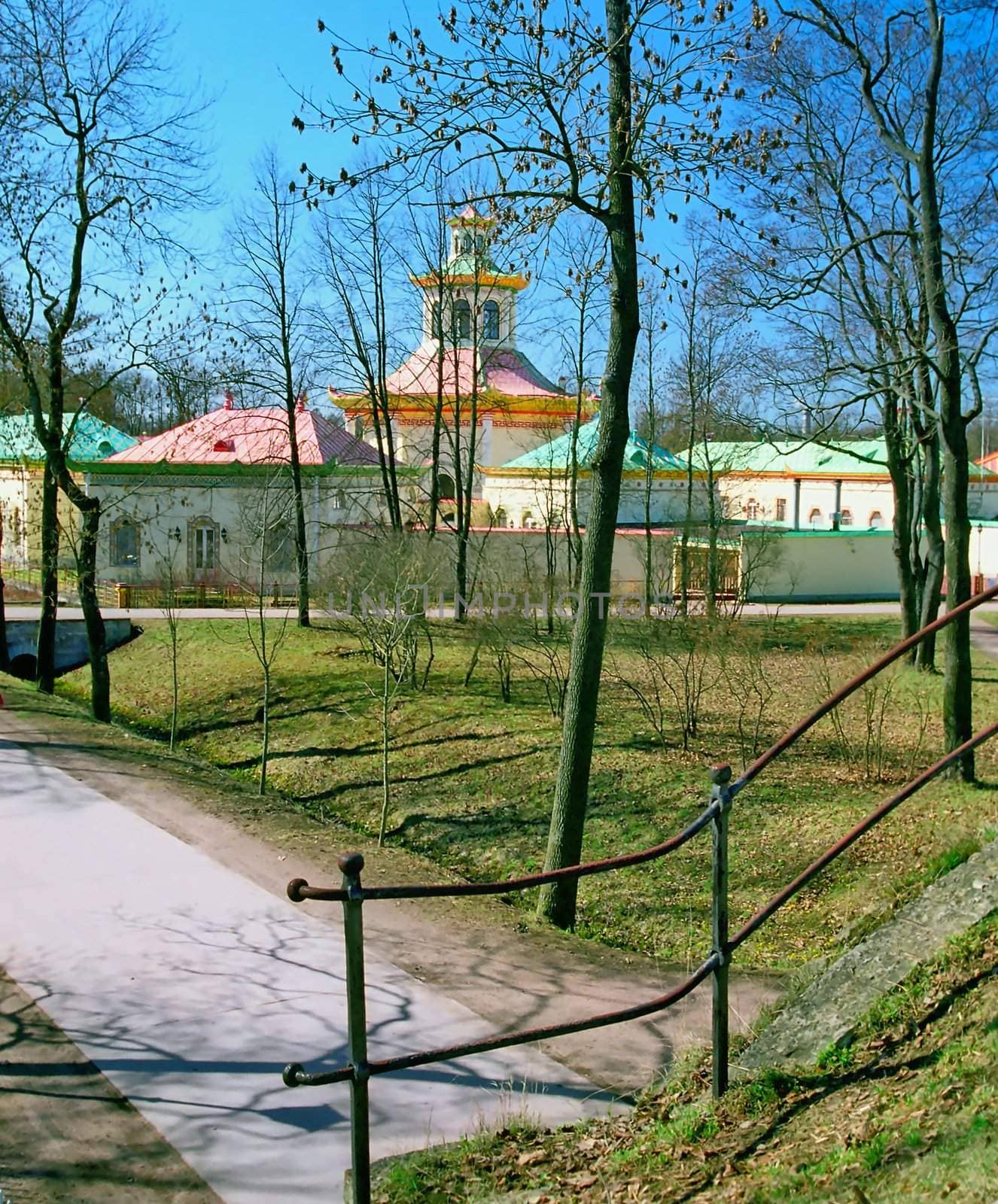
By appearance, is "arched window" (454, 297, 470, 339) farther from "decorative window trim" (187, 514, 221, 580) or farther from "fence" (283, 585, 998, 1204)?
"fence" (283, 585, 998, 1204)

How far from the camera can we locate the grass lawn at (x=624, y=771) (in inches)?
413

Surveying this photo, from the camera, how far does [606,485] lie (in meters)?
8.89

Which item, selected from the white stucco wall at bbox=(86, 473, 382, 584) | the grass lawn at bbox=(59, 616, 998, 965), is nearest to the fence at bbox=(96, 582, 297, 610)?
the white stucco wall at bbox=(86, 473, 382, 584)

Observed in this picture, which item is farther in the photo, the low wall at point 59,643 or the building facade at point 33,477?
the building facade at point 33,477

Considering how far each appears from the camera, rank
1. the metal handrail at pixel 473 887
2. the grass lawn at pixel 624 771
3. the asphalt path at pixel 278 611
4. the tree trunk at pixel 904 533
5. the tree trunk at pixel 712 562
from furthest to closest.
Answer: the asphalt path at pixel 278 611, the tree trunk at pixel 712 562, the tree trunk at pixel 904 533, the grass lawn at pixel 624 771, the metal handrail at pixel 473 887

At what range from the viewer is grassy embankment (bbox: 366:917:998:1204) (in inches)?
119

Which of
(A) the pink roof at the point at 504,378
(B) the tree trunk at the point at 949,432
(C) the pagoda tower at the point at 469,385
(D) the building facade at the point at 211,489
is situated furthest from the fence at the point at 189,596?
(B) the tree trunk at the point at 949,432

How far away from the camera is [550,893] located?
9.47 meters

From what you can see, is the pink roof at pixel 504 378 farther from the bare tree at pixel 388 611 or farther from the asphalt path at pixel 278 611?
the bare tree at pixel 388 611

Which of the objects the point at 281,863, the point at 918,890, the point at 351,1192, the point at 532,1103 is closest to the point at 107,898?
the point at 281,863

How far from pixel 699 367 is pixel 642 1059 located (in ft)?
86.8

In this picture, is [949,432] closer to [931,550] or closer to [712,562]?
[931,550]

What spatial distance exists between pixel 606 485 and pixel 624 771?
6.74 meters

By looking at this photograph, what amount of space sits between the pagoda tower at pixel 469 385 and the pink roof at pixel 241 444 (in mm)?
1189
